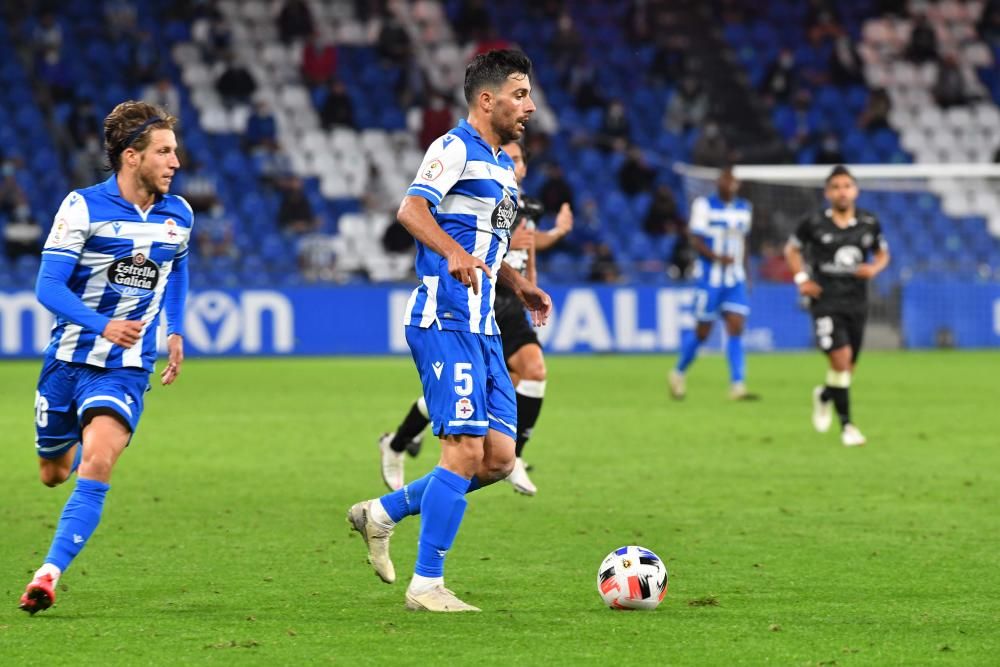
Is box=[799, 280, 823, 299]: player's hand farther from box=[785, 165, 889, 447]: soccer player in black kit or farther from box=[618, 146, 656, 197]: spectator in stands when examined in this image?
box=[618, 146, 656, 197]: spectator in stands

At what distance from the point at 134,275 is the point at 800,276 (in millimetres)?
7307

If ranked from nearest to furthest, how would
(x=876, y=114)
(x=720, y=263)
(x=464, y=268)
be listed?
1. (x=464, y=268)
2. (x=720, y=263)
3. (x=876, y=114)

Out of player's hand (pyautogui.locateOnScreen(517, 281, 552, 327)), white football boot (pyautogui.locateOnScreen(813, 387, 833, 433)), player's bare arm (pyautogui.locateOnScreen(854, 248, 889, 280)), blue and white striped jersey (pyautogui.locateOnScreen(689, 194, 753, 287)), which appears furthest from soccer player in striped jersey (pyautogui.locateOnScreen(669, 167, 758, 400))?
player's hand (pyautogui.locateOnScreen(517, 281, 552, 327))

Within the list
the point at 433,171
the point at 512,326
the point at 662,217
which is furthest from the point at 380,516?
the point at 662,217

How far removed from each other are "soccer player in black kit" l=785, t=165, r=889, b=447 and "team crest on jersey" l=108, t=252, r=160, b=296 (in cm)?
704

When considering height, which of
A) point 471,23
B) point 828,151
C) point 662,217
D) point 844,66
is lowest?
point 662,217

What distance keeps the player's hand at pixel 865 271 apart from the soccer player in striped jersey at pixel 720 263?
387 cm

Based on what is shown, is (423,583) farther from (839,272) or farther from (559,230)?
(839,272)

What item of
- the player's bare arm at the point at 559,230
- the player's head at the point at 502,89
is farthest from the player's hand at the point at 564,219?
the player's head at the point at 502,89

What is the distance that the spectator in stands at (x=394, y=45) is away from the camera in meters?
27.1

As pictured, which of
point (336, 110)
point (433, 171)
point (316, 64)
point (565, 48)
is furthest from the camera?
point (565, 48)

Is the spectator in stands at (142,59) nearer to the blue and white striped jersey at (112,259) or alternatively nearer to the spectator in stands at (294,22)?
the spectator in stands at (294,22)

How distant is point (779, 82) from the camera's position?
28.3m

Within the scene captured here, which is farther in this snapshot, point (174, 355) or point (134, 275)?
point (174, 355)
